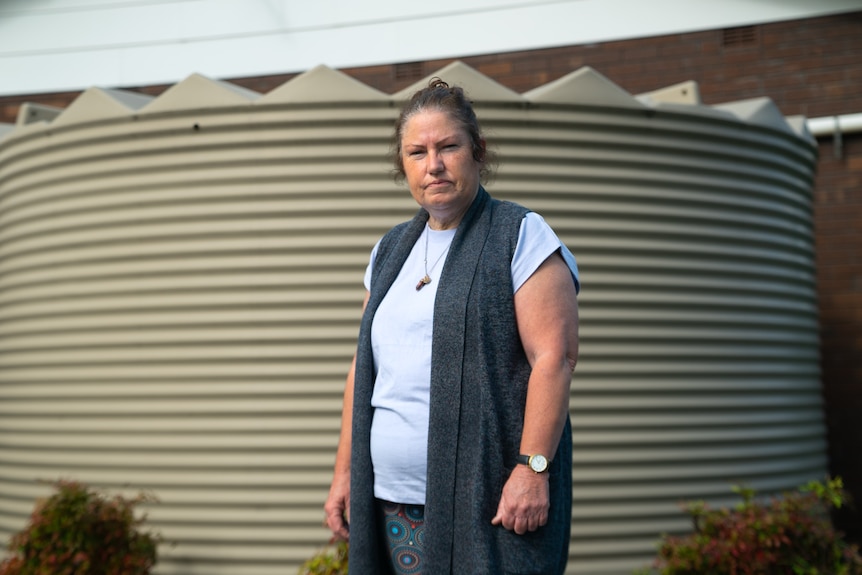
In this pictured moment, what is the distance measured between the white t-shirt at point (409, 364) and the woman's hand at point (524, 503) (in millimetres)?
214

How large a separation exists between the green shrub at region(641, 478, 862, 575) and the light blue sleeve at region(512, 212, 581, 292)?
7.23ft

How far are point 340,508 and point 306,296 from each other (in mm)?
1823

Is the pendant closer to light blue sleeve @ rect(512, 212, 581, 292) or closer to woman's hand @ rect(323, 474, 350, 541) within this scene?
light blue sleeve @ rect(512, 212, 581, 292)

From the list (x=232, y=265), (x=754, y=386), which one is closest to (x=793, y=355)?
(x=754, y=386)

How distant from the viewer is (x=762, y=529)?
11.8 feet

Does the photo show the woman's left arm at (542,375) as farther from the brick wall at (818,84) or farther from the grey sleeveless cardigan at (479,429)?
the brick wall at (818,84)

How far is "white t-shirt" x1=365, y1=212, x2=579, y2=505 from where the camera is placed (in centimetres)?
181

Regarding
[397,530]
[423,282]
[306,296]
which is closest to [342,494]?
[397,530]

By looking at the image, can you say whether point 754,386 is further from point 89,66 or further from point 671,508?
point 89,66

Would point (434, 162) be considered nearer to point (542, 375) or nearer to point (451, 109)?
point (451, 109)

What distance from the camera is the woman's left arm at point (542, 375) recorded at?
166cm

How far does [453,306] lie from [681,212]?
256cm

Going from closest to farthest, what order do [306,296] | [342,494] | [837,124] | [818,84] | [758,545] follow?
[342,494] → [758,545] → [306,296] → [837,124] → [818,84]

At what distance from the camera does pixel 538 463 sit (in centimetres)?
167
